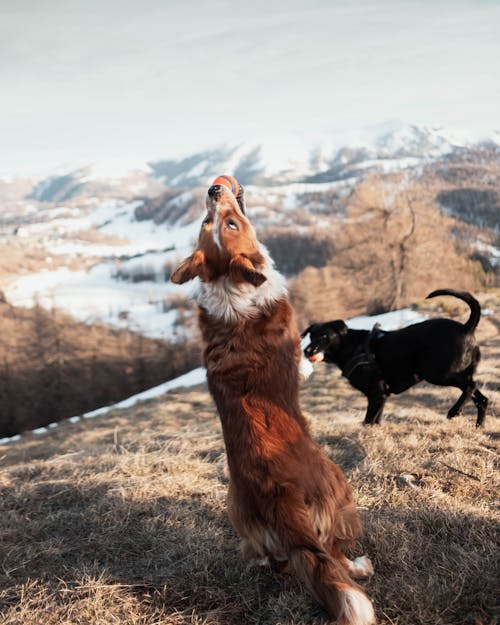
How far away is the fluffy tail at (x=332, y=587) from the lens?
7.76ft

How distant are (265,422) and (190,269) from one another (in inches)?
42.5

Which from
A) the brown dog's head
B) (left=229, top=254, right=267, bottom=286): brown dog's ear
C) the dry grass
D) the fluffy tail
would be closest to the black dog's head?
the dry grass

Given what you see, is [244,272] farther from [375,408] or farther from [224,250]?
[375,408]

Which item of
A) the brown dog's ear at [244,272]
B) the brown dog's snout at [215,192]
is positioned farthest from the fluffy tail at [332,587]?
the brown dog's snout at [215,192]

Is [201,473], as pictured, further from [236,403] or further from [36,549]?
[236,403]

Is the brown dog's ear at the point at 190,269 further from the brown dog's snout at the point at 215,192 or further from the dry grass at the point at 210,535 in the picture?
the dry grass at the point at 210,535

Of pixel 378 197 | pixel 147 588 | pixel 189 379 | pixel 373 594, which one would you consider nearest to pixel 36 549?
pixel 147 588

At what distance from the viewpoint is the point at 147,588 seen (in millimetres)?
3039

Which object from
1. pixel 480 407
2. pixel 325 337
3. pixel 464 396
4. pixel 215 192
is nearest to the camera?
pixel 215 192

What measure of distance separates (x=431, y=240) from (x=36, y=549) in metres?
33.6

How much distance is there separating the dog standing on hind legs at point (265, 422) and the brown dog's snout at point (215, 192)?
174 mm

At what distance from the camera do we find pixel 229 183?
12.2 feet

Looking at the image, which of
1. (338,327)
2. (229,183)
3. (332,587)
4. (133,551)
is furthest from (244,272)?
(338,327)

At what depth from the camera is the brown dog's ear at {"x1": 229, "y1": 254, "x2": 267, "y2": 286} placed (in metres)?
2.95
